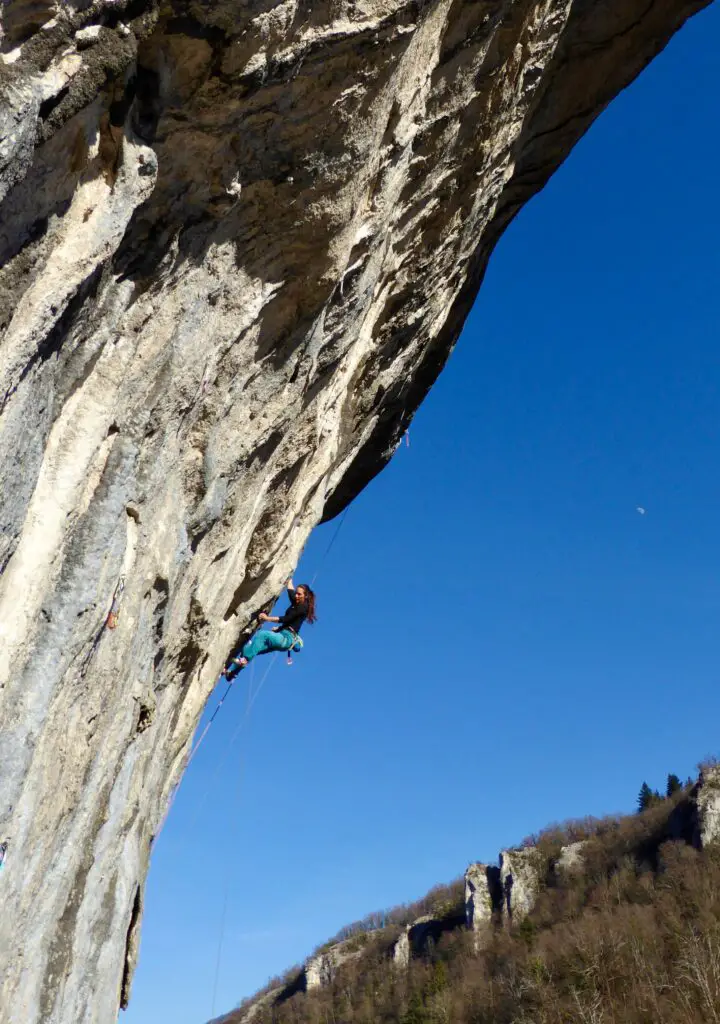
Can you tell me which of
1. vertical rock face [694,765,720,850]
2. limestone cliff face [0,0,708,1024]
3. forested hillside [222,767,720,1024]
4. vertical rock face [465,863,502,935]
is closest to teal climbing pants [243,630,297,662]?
limestone cliff face [0,0,708,1024]

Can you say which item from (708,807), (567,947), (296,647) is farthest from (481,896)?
(296,647)

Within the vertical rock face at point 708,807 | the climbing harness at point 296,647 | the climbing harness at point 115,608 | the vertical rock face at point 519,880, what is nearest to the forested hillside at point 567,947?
the vertical rock face at point 708,807

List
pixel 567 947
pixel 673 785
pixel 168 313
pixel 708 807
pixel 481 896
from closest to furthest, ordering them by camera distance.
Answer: pixel 168 313, pixel 567 947, pixel 708 807, pixel 481 896, pixel 673 785

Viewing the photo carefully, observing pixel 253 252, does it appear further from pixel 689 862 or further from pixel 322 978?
pixel 322 978

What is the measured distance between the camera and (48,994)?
4.61 m

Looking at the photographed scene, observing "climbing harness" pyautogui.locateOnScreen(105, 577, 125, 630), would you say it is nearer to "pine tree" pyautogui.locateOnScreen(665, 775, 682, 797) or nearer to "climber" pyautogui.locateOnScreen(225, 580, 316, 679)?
"climber" pyautogui.locateOnScreen(225, 580, 316, 679)

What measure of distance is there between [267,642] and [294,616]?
0.43m

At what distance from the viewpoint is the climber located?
955cm

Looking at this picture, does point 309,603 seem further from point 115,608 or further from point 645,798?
point 645,798

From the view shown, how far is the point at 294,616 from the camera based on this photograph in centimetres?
988

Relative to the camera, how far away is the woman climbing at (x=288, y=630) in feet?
31.4

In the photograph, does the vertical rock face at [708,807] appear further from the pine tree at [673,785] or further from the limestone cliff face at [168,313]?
the limestone cliff face at [168,313]

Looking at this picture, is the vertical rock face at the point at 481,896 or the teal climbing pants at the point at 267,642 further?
the vertical rock face at the point at 481,896

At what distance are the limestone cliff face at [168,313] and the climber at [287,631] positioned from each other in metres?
1.30
